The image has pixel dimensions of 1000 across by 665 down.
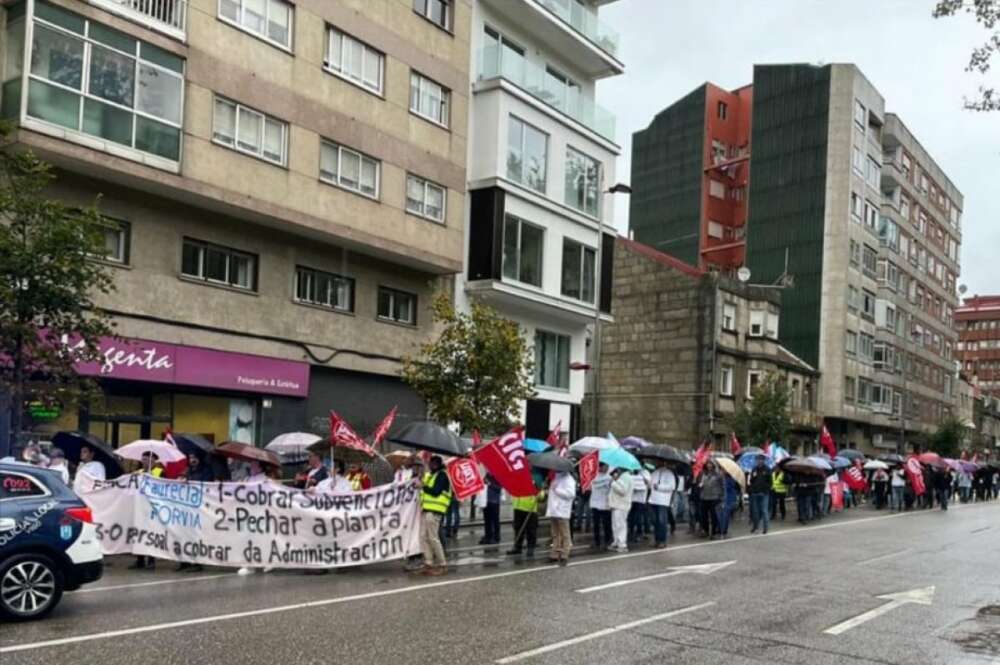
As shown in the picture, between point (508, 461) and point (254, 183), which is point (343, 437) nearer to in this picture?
point (508, 461)

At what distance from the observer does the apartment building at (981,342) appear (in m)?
149

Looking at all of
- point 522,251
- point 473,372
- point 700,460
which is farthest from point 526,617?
point 522,251

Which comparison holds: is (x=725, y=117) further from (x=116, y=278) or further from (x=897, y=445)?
(x=116, y=278)

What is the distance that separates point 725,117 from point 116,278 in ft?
185

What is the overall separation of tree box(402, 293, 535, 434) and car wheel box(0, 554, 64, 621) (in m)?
14.1

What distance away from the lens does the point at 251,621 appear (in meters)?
9.61

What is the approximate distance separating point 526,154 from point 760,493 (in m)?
13.4

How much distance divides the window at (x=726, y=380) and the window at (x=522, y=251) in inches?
733

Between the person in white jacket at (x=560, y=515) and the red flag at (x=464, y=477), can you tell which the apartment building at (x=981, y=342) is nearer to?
the person in white jacket at (x=560, y=515)

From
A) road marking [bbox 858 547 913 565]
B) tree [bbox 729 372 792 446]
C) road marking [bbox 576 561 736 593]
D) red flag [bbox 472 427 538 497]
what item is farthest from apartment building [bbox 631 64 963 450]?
red flag [bbox 472 427 538 497]

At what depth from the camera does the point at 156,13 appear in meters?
20.8

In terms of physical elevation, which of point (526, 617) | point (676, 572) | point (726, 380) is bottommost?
point (676, 572)

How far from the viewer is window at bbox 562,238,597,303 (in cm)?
3262

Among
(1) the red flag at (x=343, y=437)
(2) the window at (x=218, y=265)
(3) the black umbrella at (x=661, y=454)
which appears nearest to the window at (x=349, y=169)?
(2) the window at (x=218, y=265)
